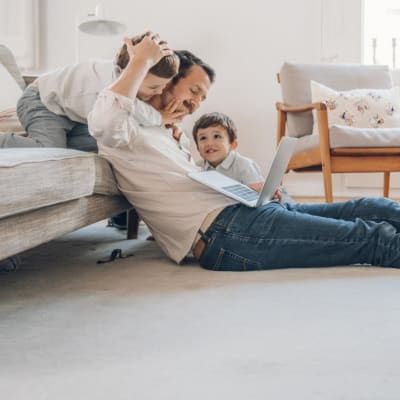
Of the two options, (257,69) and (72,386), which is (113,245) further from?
(257,69)

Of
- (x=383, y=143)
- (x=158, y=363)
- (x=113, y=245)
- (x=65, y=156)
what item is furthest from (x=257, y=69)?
(x=158, y=363)

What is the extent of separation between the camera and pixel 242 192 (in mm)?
1356

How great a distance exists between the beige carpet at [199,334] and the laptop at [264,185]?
0.61ft

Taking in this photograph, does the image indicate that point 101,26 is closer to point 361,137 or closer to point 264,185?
point 361,137

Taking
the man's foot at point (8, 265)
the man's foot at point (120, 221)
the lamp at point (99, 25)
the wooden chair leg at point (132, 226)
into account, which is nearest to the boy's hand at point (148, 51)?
the man's foot at point (8, 265)

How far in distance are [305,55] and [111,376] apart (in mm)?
2873

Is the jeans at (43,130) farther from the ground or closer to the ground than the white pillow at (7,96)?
closer to the ground

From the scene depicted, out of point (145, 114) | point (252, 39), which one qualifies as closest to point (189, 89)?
point (145, 114)

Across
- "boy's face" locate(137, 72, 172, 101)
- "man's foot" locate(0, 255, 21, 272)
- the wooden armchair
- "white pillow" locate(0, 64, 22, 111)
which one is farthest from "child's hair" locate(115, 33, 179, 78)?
"white pillow" locate(0, 64, 22, 111)

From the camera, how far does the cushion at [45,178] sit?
2.88 feet

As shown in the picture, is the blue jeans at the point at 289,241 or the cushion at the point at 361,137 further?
the cushion at the point at 361,137

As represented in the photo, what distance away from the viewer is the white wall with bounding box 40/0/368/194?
10.4 feet

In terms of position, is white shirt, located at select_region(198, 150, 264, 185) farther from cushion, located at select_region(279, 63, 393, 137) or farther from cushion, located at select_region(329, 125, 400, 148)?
cushion, located at select_region(279, 63, 393, 137)

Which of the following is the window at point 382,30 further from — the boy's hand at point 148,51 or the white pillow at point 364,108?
the boy's hand at point 148,51
